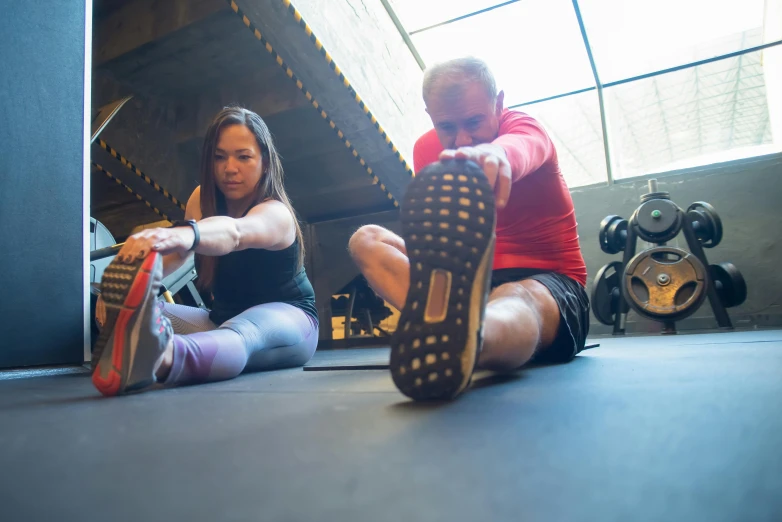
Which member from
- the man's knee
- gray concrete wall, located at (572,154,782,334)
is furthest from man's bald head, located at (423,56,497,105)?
gray concrete wall, located at (572,154,782,334)

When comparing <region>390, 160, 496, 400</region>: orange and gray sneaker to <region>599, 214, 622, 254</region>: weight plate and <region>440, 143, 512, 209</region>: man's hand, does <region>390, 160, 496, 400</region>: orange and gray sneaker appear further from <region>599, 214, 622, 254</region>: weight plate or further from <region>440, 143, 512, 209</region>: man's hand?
<region>599, 214, 622, 254</region>: weight plate

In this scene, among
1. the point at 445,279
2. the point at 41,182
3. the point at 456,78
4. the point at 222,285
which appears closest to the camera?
the point at 445,279

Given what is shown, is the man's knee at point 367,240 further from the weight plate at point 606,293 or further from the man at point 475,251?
the weight plate at point 606,293

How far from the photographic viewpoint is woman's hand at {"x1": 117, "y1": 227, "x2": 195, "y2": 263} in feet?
2.91

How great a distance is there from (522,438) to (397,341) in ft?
0.67

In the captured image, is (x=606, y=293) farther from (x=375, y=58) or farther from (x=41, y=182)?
(x=41, y=182)

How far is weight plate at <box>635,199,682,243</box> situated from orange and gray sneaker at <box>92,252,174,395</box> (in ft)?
9.73

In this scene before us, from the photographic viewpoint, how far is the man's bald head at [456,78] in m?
1.08

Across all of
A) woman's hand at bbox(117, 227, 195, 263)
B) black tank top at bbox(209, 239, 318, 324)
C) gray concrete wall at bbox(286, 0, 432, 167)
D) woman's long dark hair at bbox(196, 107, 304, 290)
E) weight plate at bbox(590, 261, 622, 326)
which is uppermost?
gray concrete wall at bbox(286, 0, 432, 167)

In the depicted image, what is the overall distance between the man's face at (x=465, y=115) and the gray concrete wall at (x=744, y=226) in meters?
3.01

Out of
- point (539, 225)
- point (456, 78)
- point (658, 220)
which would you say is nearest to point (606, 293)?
point (658, 220)

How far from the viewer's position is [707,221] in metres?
3.26

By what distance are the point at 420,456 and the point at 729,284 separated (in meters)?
3.27

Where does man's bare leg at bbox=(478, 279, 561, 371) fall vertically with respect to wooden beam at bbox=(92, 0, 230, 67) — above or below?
below
